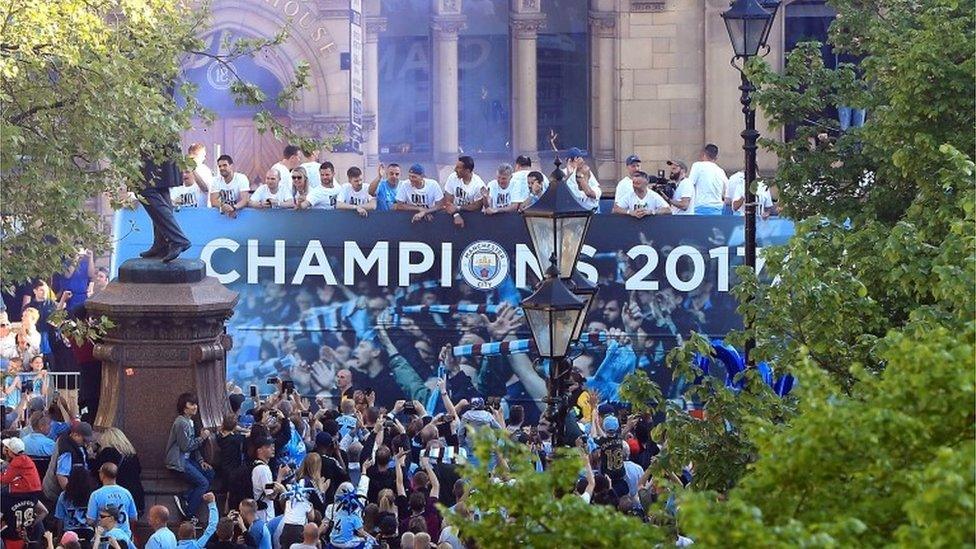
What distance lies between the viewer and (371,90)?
3228cm

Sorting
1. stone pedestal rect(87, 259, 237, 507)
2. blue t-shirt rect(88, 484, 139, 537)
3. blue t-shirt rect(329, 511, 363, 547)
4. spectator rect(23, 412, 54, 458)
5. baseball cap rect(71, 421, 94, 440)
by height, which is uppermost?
stone pedestal rect(87, 259, 237, 507)

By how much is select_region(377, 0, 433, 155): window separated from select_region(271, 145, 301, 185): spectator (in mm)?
9264

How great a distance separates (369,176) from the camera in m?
31.6

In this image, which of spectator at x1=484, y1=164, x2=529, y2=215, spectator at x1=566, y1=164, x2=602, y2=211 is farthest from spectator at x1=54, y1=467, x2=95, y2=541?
spectator at x1=566, y1=164, x2=602, y2=211

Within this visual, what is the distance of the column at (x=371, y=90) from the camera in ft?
105

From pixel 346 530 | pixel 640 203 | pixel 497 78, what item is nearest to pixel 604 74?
pixel 497 78

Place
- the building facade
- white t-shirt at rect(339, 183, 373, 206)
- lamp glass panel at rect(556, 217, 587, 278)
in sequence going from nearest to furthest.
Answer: lamp glass panel at rect(556, 217, 587, 278) < white t-shirt at rect(339, 183, 373, 206) < the building facade

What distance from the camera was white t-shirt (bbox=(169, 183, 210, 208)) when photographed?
2266 centimetres

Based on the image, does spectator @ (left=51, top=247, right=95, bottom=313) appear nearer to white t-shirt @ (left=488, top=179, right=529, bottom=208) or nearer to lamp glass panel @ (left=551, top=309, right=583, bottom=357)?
white t-shirt @ (left=488, top=179, right=529, bottom=208)

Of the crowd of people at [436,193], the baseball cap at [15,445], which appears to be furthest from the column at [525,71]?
the baseball cap at [15,445]

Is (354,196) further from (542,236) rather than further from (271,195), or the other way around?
(542,236)

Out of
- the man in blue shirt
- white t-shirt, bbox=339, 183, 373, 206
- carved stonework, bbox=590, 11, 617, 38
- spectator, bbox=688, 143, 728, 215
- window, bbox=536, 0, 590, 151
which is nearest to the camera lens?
the man in blue shirt

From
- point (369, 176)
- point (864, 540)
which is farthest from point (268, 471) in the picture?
point (369, 176)

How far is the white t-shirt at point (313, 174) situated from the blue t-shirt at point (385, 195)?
2.19 ft
